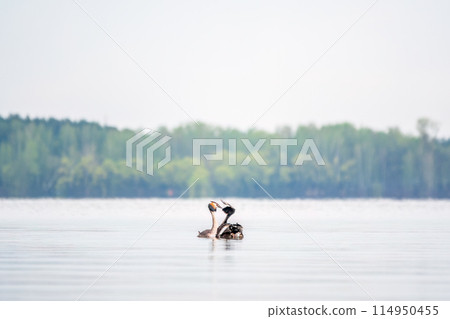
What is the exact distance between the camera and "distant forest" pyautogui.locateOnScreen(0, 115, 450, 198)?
84438mm

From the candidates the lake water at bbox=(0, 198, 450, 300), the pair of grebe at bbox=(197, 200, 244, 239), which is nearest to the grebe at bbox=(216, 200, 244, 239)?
the pair of grebe at bbox=(197, 200, 244, 239)

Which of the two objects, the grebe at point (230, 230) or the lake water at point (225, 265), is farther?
the grebe at point (230, 230)

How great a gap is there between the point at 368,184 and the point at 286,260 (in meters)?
72.1

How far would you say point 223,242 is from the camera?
20.6m

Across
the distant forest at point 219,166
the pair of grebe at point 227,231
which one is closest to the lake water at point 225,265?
the pair of grebe at point 227,231

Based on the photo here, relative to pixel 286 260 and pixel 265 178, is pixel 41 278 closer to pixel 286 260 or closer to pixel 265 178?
pixel 286 260

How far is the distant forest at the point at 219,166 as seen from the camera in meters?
84.4

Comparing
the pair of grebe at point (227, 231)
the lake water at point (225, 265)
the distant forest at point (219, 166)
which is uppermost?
the distant forest at point (219, 166)

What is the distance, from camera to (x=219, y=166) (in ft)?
295

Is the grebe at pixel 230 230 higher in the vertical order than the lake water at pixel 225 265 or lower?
higher

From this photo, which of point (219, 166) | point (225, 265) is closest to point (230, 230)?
point (225, 265)

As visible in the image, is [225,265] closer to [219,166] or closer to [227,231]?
[227,231]

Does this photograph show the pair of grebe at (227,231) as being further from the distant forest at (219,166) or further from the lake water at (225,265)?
the distant forest at (219,166)

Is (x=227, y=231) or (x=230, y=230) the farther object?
(x=227, y=231)
